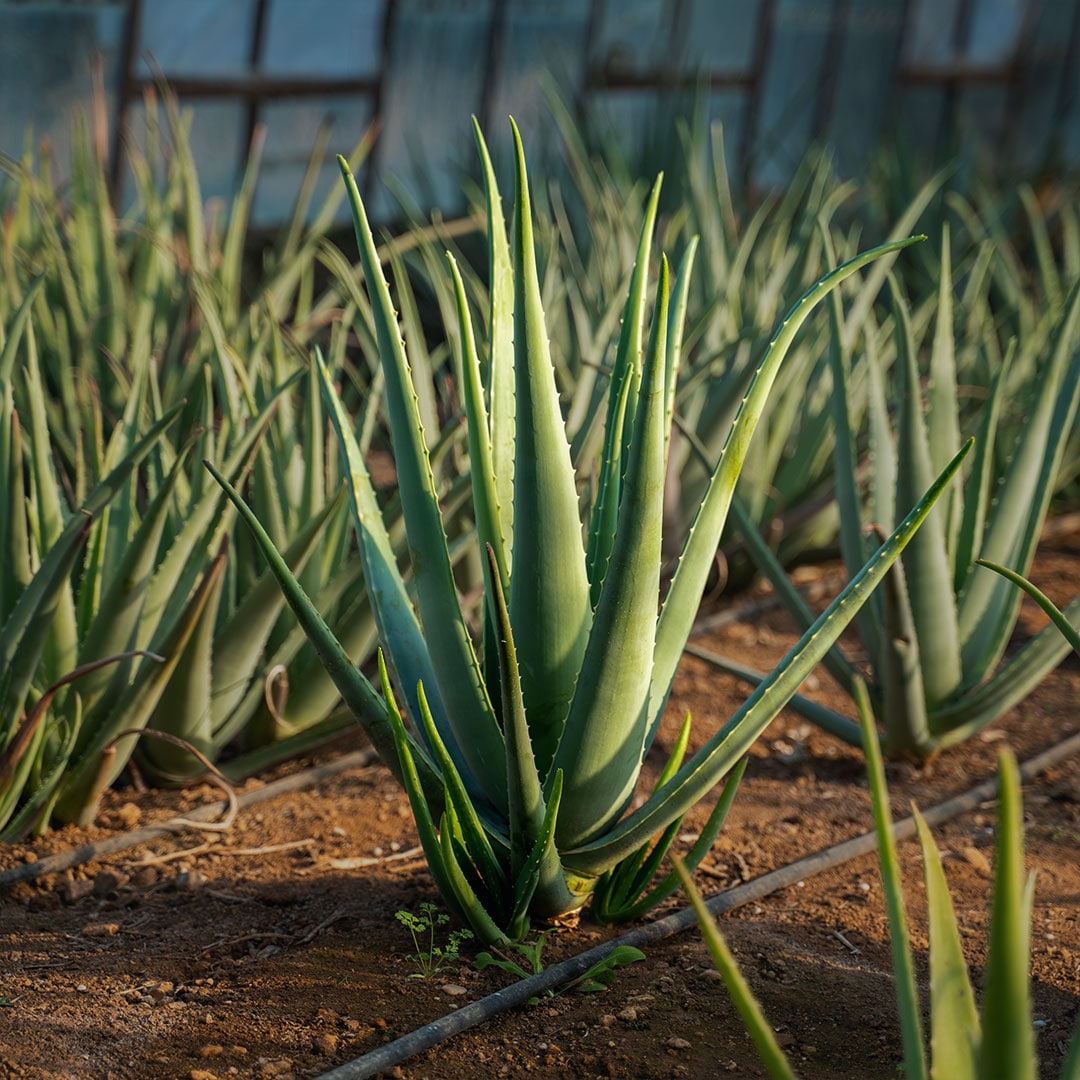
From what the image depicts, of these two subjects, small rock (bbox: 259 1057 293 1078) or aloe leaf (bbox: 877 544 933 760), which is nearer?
small rock (bbox: 259 1057 293 1078)

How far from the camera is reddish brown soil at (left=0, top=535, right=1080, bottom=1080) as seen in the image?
1060mm

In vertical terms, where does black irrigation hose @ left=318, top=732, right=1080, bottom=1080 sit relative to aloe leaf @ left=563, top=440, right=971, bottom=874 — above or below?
below

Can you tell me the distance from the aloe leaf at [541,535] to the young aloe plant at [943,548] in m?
0.56

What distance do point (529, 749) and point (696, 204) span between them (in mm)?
1723

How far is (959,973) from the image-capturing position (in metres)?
0.76

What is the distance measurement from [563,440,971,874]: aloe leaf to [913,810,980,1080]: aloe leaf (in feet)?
1.05

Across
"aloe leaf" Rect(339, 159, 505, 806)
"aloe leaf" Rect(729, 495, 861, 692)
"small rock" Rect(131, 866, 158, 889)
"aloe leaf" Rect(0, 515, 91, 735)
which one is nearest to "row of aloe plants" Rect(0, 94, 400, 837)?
"aloe leaf" Rect(0, 515, 91, 735)

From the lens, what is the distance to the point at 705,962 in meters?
1.22

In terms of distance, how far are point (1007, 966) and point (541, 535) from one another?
53cm

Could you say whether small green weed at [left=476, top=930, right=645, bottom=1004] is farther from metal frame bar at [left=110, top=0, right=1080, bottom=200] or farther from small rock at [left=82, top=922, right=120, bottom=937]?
metal frame bar at [left=110, top=0, right=1080, bottom=200]

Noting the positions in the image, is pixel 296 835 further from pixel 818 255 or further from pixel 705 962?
pixel 818 255

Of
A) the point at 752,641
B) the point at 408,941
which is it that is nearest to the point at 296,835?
the point at 408,941

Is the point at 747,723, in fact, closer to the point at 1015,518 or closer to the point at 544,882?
the point at 544,882

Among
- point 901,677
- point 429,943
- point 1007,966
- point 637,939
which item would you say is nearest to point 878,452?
point 901,677
